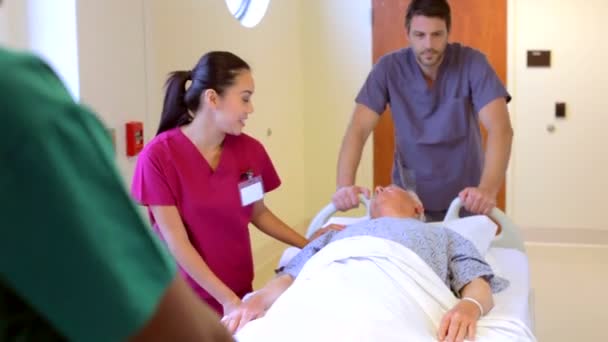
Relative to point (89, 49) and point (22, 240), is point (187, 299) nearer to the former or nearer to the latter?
point (22, 240)

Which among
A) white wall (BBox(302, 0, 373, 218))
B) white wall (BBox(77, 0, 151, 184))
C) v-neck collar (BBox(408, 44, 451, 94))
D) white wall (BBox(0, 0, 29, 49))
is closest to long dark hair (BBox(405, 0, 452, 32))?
v-neck collar (BBox(408, 44, 451, 94))

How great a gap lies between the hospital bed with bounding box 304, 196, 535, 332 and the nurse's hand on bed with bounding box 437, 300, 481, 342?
0.62ft

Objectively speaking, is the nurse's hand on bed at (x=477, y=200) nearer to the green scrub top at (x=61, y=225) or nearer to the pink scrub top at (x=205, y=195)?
the pink scrub top at (x=205, y=195)

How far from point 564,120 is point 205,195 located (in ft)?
11.7

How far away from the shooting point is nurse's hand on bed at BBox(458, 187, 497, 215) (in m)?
2.51

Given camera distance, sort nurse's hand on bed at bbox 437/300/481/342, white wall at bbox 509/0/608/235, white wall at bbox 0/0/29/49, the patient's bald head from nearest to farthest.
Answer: nurse's hand on bed at bbox 437/300/481/342 → the patient's bald head → white wall at bbox 0/0/29/49 → white wall at bbox 509/0/608/235

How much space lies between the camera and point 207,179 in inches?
86.4

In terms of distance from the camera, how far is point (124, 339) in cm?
52

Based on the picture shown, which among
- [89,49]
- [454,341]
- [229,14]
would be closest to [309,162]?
[229,14]

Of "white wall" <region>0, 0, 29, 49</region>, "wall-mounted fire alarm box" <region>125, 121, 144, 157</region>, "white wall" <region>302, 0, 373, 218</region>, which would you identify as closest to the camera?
"white wall" <region>0, 0, 29, 49</region>

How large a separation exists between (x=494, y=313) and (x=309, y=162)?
3531 mm

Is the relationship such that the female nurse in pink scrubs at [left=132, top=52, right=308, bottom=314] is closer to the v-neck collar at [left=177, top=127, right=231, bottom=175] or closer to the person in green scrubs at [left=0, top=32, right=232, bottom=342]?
the v-neck collar at [left=177, top=127, right=231, bottom=175]

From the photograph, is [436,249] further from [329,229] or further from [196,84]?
[196,84]

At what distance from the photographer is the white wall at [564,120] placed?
5035mm
